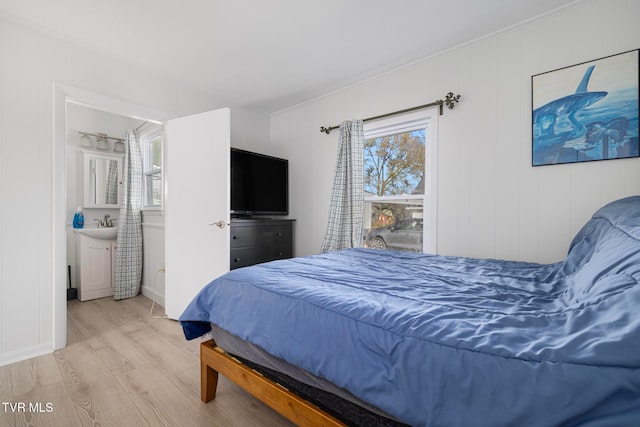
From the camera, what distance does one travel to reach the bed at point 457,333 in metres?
0.60

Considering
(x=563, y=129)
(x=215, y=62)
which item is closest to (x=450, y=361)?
(x=563, y=129)

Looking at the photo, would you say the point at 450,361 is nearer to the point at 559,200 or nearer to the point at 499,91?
the point at 559,200

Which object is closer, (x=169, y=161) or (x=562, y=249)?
(x=562, y=249)

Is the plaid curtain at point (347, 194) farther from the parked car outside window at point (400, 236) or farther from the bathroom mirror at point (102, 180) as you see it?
the bathroom mirror at point (102, 180)

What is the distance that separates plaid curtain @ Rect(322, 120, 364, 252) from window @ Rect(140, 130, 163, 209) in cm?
230

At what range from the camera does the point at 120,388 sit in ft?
5.65

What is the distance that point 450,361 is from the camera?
0.74 meters

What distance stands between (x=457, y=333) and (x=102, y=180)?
15.2 feet

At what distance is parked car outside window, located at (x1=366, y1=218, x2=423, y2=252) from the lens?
2805mm

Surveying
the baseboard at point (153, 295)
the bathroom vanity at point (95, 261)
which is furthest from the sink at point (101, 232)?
the baseboard at point (153, 295)

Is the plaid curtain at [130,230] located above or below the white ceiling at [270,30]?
below

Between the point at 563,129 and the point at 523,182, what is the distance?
41cm

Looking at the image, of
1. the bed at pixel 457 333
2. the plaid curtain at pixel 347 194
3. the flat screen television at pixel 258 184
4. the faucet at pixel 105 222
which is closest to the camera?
the bed at pixel 457 333

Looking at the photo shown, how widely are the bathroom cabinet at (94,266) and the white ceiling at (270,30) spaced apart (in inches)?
87.3
